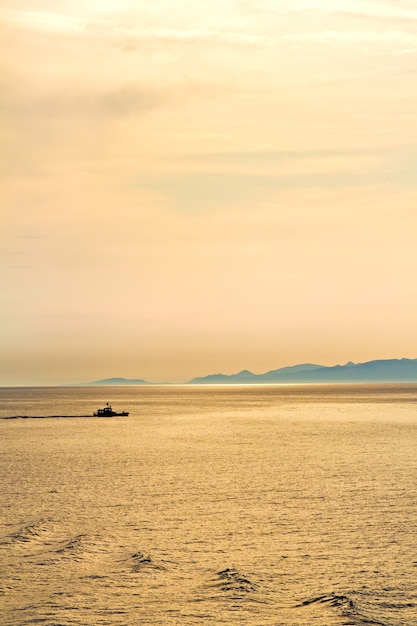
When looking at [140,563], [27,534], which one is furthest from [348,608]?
[27,534]

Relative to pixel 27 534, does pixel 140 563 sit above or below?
below

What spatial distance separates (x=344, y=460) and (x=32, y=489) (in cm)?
Result: 4612

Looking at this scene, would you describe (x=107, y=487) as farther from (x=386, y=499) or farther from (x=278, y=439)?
(x=278, y=439)

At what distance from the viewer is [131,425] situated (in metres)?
194

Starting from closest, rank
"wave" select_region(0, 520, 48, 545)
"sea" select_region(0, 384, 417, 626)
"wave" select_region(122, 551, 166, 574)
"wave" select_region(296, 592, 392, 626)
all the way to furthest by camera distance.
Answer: "wave" select_region(296, 592, 392, 626), "sea" select_region(0, 384, 417, 626), "wave" select_region(122, 551, 166, 574), "wave" select_region(0, 520, 48, 545)

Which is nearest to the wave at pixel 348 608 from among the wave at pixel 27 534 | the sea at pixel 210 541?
the sea at pixel 210 541

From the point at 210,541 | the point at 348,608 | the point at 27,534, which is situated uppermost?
the point at 27,534

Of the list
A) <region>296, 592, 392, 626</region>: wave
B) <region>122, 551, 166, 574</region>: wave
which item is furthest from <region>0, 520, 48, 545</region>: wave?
<region>296, 592, 392, 626</region>: wave

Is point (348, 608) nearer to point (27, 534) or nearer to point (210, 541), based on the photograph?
point (210, 541)

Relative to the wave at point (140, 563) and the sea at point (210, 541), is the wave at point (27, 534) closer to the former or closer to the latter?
the sea at point (210, 541)

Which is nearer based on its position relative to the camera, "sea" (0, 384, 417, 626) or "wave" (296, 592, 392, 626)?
"wave" (296, 592, 392, 626)

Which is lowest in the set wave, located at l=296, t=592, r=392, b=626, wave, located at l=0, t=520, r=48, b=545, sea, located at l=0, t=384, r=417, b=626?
wave, located at l=296, t=592, r=392, b=626

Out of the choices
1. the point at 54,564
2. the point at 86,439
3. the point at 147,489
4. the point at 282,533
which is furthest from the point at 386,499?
the point at 86,439

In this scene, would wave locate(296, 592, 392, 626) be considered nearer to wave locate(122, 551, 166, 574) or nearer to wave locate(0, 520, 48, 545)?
wave locate(122, 551, 166, 574)
